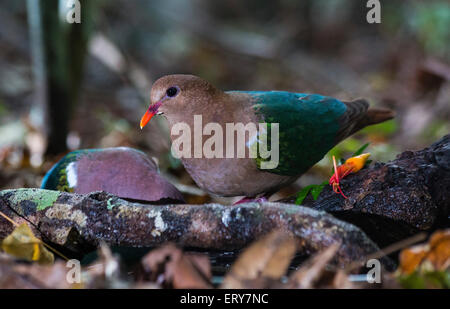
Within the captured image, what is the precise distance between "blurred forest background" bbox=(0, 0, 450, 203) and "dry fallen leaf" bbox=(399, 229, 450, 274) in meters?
2.44

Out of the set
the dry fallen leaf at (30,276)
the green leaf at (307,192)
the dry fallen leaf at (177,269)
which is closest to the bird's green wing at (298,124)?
the green leaf at (307,192)

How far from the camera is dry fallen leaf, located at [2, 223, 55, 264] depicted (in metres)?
1.95

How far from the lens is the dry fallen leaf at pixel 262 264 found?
1659mm

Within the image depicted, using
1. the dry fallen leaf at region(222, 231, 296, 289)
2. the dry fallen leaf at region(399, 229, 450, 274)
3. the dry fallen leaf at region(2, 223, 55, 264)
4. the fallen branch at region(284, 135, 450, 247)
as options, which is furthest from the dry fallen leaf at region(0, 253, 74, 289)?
the fallen branch at region(284, 135, 450, 247)

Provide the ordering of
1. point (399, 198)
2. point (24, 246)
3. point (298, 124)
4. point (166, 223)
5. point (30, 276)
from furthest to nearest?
point (298, 124) → point (399, 198) → point (166, 223) → point (24, 246) → point (30, 276)

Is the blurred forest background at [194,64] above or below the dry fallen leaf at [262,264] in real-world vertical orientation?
above

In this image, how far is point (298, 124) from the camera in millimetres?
3172

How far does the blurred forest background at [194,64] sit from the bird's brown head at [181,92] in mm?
1152

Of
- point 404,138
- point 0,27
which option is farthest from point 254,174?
point 0,27

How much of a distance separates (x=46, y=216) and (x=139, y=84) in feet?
12.7

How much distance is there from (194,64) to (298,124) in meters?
6.64

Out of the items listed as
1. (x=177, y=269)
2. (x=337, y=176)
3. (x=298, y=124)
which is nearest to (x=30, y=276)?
(x=177, y=269)

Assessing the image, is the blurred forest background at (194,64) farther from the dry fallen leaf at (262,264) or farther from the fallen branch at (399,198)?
the dry fallen leaf at (262,264)

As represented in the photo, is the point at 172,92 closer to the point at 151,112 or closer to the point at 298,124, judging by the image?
the point at 151,112
